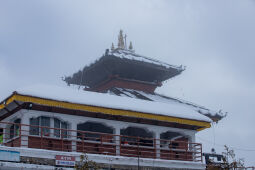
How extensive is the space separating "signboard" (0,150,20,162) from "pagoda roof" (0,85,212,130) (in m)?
2.87

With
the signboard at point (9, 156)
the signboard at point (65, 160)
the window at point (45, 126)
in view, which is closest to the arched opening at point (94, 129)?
the window at point (45, 126)

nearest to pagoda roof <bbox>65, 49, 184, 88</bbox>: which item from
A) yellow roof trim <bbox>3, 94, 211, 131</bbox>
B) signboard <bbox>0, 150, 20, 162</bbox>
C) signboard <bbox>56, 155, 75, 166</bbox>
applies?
yellow roof trim <bbox>3, 94, 211, 131</bbox>

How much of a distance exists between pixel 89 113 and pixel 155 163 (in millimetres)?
4043

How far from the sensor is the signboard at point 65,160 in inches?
829

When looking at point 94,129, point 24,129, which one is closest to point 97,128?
point 94,129

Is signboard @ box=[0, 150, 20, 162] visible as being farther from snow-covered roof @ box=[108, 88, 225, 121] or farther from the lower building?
snow-covered roof @ box=[108, 88, 225, 121]

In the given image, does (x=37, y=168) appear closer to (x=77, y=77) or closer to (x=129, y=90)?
(x=129, y=90)

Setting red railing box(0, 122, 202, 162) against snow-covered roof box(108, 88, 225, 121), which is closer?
red railing box(0, 122, 202, 162)

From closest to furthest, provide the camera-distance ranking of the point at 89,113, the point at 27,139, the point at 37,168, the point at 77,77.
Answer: the point at 37,168
the point at 27,139
the point at 89,113
the point at 77,77

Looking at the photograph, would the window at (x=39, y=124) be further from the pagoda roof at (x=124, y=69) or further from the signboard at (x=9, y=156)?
the pagoda roof at (x=124, y=69)

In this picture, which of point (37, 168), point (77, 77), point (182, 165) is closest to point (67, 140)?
point (37, 168)

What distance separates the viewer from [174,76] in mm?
37406

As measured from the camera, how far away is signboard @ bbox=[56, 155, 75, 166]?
21.1m

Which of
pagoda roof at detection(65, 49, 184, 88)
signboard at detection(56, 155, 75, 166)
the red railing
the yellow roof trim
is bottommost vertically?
signboard at detection(56, 155, 75, 166)
